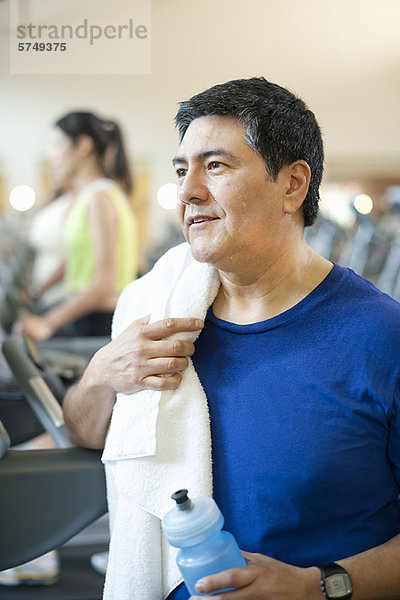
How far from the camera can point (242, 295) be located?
1.05m

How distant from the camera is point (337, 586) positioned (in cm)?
85

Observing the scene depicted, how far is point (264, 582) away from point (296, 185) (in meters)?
0.60

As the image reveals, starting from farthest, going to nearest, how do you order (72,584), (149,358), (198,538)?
(72,584) < (149,358) < (198,538)

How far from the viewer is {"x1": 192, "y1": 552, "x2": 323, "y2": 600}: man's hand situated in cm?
77

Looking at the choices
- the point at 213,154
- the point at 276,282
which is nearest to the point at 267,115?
the point at 213,154

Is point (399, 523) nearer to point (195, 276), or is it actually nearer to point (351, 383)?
point (351, 383)

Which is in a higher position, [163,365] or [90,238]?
[90,238]

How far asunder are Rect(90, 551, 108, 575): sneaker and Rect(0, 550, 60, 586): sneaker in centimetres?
9

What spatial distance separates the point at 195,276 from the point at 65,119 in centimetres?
131

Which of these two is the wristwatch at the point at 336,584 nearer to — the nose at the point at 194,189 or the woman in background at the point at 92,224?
the nose at the point at 194,189

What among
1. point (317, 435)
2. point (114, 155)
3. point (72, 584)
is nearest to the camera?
point (317, 435)

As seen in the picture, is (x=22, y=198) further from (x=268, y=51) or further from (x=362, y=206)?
(x=268, y=51)

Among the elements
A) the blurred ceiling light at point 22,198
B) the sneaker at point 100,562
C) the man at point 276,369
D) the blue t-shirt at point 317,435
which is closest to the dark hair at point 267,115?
the man at point 276,369

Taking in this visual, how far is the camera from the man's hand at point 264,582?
2.53ft
